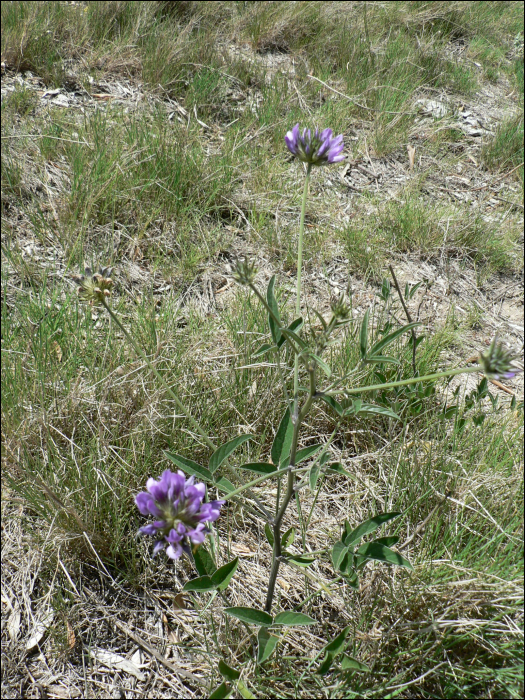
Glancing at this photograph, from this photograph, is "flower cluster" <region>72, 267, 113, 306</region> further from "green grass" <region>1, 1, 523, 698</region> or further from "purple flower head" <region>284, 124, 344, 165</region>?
"purple flower head" <region>284, 124, 344, 165</region>

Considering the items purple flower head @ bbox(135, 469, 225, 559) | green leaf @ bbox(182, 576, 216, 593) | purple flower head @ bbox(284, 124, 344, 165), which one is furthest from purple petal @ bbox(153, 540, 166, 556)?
purple flower head @ bbox(284, 124, 344, 165)

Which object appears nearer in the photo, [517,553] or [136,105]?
[517,553]

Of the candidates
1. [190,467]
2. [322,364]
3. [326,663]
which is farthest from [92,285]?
[326,663]

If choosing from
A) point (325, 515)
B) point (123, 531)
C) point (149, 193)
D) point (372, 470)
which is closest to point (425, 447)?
point (372, 470)

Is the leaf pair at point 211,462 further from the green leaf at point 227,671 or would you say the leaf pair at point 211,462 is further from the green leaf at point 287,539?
the green leaf at point 227,671

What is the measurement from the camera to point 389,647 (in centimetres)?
142

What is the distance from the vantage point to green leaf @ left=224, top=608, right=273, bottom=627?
1259 mm

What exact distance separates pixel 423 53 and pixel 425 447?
421 centimetres

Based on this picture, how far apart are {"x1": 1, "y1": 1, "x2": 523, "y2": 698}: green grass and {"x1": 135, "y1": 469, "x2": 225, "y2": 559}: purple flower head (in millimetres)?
465

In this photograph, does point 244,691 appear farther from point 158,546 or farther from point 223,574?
point 158,546

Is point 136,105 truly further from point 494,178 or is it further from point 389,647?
point 389,647

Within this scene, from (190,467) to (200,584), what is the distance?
0.90 feet

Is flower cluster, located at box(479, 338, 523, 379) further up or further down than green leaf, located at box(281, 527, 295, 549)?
further up

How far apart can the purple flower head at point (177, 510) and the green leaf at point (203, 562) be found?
0.21 metres
